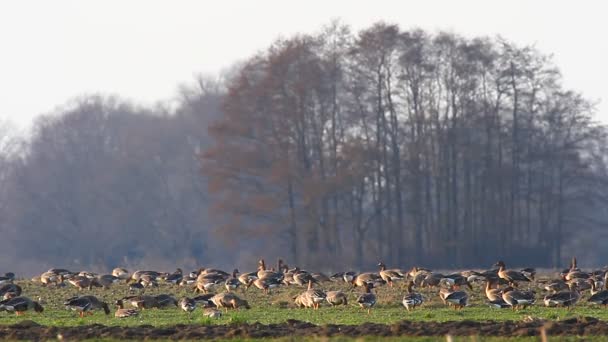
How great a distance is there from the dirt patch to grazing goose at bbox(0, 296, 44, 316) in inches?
212

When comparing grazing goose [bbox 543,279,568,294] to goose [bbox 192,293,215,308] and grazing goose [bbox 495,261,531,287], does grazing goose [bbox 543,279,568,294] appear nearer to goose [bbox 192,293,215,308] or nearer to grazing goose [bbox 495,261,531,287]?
grazing goose [bbox 495,261,531,287]

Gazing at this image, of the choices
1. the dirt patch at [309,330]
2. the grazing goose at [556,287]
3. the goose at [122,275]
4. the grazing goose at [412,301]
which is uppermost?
the goose at [122,275]

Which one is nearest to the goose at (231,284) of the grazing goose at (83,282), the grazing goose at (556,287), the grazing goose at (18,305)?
the grazing goose at (83,282)

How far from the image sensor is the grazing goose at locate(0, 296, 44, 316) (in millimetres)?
28281

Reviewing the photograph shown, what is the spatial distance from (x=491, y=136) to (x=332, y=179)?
37.8ft

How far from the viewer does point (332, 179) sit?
69.4 metres

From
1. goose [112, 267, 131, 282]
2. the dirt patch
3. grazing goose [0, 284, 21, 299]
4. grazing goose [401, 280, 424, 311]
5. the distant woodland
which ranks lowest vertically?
the dirt patch

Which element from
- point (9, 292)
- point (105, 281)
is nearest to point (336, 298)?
point (9, 292)

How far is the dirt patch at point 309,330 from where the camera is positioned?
20750 mm

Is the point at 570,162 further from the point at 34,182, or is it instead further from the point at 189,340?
the point at 189,340

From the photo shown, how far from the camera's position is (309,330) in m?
21.6

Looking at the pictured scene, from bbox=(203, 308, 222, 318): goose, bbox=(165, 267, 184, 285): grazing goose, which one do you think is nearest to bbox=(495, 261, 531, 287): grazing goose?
bbox=(203, 308, 222, 318): goose

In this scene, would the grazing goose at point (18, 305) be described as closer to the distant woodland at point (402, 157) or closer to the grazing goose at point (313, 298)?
the grazing goose at point (313, 298)

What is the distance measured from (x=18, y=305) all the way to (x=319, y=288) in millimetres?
9618
